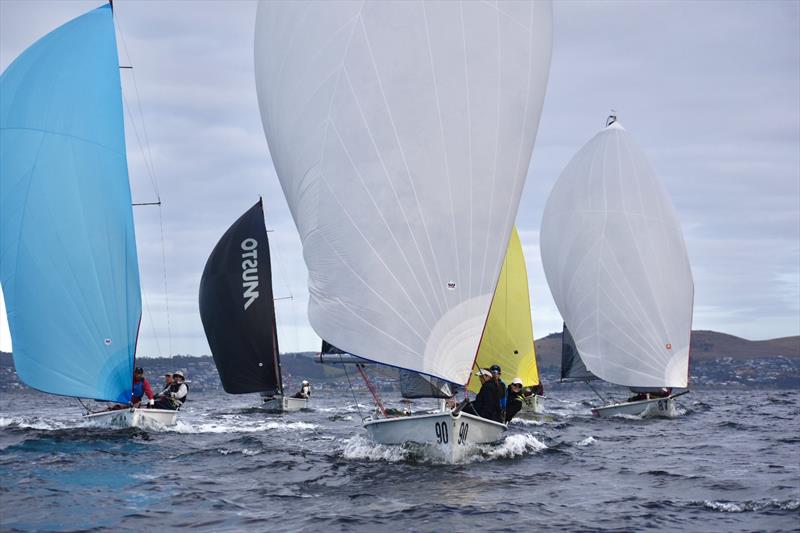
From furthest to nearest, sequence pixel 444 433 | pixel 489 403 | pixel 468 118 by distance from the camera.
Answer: pixel 489 403 < pixel 468 118 < pixel 444 433

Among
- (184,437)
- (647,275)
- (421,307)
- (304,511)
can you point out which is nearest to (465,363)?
(421,307)

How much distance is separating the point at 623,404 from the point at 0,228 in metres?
18.4

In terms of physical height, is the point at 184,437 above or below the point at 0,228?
below

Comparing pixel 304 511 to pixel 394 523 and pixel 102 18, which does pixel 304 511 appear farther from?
pixel 102 18

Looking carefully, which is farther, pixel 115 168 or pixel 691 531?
pixel 115 168

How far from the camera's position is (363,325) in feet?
46.5

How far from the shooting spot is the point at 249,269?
108ft

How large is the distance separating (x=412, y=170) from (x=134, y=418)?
978 cm

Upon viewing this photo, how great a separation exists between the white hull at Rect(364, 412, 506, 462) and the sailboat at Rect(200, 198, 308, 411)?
1882 cm

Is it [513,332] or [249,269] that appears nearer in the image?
[513,332]

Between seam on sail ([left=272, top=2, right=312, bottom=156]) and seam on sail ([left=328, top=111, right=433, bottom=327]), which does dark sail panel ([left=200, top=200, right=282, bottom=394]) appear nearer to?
seam on sail ([left=272, top=2, right=312, bottom=156])

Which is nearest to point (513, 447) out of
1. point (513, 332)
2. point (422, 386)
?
point (422, 386)

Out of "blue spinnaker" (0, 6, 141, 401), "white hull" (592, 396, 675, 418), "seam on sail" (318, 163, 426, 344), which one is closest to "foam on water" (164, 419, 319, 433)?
"blue spinnaker" (0, 6, 141, 401)

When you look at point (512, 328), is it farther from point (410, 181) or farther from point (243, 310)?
point (410, 181)
